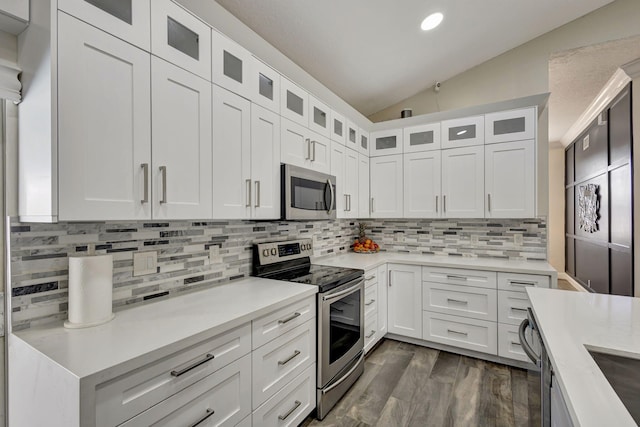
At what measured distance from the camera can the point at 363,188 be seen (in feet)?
11.5

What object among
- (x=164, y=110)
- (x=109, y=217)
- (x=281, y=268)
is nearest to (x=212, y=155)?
(x=164, y=110)

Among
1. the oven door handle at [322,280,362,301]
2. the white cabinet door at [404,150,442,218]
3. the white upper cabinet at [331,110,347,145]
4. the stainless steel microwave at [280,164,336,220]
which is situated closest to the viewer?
the oven door handle at [322,280,362,301]

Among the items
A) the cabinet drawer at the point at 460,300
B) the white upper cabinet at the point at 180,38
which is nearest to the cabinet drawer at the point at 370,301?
the cabinet drawer at the point at 460,300

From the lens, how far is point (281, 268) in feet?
7.98

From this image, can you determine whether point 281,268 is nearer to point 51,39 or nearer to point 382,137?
point 51,39

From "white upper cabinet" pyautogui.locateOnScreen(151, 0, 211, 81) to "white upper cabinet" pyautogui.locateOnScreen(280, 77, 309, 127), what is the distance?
0.64m

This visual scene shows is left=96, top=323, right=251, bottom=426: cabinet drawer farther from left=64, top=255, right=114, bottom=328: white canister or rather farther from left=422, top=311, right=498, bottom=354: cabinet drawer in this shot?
left=422, top=311, right=498, bottom=354: cabinet drawer

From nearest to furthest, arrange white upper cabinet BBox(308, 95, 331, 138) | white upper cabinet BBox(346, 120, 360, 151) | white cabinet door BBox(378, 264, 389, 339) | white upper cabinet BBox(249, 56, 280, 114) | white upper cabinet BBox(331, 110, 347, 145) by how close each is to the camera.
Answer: white upper cabinet BBox(249, 56, 280, 114) < white upper cabinet BBox(308, 95, 331, 138) < white upper cabinet BBox(331, 110, 347, 145) < white cabinet door BBox(378, 264, 389, 339) < white upper cabinet BBox(346, 120, 360, 151)

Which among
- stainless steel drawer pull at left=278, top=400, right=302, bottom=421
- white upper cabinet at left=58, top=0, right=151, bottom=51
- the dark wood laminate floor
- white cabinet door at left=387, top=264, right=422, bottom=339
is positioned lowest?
the dark wood laminate floor

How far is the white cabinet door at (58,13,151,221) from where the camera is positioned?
107 centimetres

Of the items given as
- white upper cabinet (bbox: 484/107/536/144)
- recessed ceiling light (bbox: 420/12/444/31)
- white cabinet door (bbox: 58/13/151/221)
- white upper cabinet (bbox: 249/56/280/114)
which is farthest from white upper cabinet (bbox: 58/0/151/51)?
white upper cabinet (bbox: 484/107/536/144)

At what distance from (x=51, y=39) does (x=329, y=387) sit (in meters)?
2.25

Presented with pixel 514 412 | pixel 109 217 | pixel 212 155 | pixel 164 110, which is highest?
pixel 164 110

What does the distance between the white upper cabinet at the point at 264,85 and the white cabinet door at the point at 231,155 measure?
12cm
